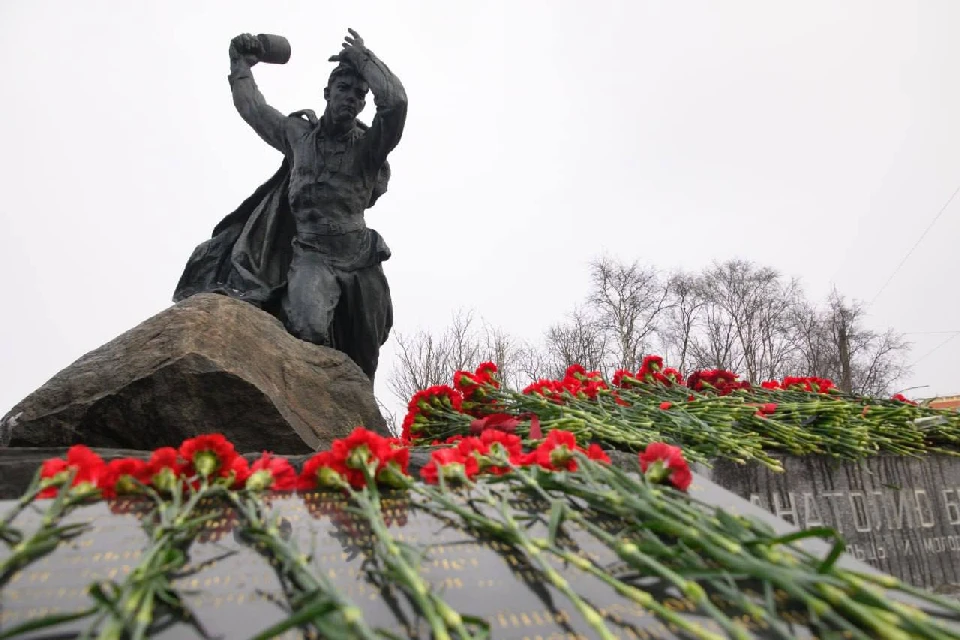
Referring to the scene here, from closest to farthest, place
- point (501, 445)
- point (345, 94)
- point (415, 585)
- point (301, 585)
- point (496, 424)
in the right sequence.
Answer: point (415, 585) → point (301, 585) → point (501, 445) → point (496, 424) → point (345, 94)

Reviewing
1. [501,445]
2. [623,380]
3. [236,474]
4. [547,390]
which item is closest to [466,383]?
[547,390]

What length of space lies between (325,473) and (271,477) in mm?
114

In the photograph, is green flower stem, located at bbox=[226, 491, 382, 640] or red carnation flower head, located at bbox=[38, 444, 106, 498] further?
red carnation flower head, located at bbox=[38, 444, 106, 498]

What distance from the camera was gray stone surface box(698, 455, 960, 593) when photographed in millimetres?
2135

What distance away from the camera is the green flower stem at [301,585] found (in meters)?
0.76

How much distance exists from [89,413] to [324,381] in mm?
1060

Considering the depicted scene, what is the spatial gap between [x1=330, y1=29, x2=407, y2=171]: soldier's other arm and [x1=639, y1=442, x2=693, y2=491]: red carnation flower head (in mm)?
3411

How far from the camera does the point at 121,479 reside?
4.20 ft

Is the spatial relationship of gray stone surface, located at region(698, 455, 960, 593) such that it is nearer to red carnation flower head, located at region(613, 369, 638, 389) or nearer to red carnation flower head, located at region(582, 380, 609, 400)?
red carnation flower head, located at region(582, 380, 609, 400)

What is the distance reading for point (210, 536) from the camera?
1143 mm

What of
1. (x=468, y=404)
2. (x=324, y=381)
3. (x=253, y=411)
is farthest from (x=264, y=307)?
(x=468, y=404)

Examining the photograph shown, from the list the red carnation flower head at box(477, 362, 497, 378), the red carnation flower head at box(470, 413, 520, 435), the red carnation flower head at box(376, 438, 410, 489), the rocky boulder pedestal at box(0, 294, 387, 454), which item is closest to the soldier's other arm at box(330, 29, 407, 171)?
the rocky boulder pedestal at box(0, 294, 387, 454)

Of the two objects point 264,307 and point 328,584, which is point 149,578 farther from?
point 264,307

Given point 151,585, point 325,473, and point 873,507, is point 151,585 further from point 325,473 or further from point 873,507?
point 873,507
